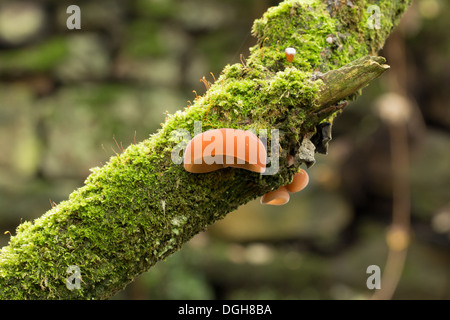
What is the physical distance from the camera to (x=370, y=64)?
5.54 ft

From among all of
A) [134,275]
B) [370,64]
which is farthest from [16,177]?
[370,64]

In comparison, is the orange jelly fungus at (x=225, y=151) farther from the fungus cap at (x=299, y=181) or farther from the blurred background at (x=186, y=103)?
the blurred background at (x=186, y=103)

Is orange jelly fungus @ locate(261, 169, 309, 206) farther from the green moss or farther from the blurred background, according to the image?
the green moss


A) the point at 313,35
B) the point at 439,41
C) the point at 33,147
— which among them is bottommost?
the point at 313,35

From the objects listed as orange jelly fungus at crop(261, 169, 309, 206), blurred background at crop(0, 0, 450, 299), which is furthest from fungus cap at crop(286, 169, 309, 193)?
blurred background at crop(0, 0, 450, 299)

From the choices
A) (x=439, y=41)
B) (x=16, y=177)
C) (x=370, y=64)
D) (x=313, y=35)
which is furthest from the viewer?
(x=439, y=41)

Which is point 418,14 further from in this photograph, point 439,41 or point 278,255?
point 278,255

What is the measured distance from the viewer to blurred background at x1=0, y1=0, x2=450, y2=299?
6.22 meters

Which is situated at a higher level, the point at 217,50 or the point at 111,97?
the point at 217,50

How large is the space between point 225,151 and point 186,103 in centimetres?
511

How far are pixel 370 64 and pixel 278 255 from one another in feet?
17.0

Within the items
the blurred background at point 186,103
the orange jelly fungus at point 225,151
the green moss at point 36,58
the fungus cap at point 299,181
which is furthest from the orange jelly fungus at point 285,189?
the green moss at point 36,58

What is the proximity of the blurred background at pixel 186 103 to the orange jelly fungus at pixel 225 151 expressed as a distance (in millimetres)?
4619

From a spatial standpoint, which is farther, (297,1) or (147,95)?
(147,95)
